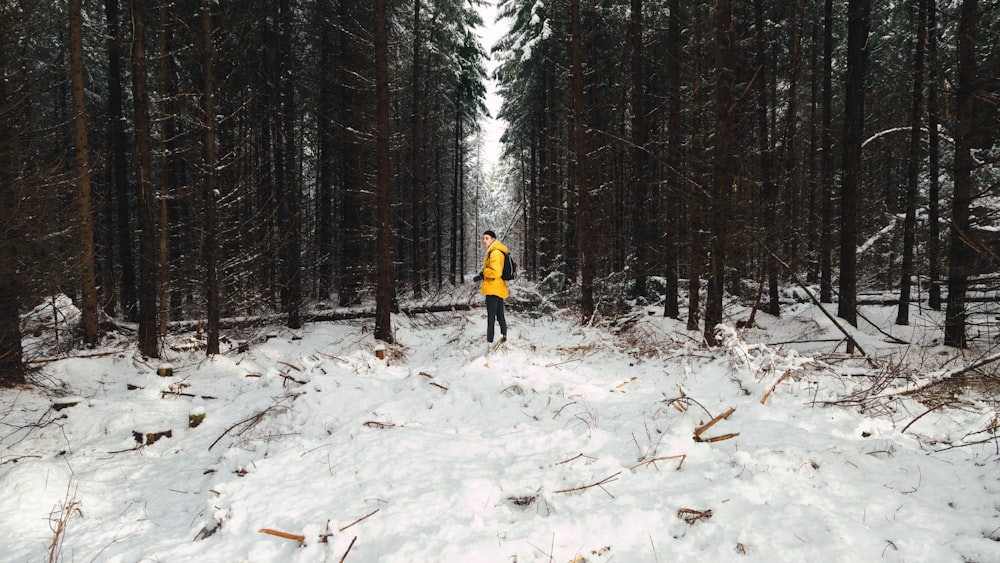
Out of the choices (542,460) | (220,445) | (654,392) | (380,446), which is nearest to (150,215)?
(220,445)

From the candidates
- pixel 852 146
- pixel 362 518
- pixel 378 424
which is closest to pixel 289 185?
pixel 378 424

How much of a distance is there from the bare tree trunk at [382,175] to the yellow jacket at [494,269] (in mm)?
3020

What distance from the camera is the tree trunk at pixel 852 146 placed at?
11391 mm

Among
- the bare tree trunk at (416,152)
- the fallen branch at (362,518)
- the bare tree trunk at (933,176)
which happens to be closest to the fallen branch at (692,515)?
the fallen branch at (362,518)

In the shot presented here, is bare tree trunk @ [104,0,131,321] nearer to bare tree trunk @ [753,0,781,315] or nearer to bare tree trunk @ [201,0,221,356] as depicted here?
bare tree trunk @ [201,0,221,356]

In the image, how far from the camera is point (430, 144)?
2511cm

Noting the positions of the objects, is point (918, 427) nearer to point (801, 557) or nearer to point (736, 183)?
point (801, 557)

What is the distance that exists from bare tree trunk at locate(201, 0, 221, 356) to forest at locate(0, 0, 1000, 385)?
2.3 inches

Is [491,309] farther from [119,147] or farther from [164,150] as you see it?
Answer: [119,147]

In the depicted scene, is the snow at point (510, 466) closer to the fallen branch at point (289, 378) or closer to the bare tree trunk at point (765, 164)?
the fallen branch at point (289, 378)

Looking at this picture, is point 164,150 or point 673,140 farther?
point 673,140

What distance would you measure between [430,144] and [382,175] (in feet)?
53.4

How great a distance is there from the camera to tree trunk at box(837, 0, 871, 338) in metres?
11.4

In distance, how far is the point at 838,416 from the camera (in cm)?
388
